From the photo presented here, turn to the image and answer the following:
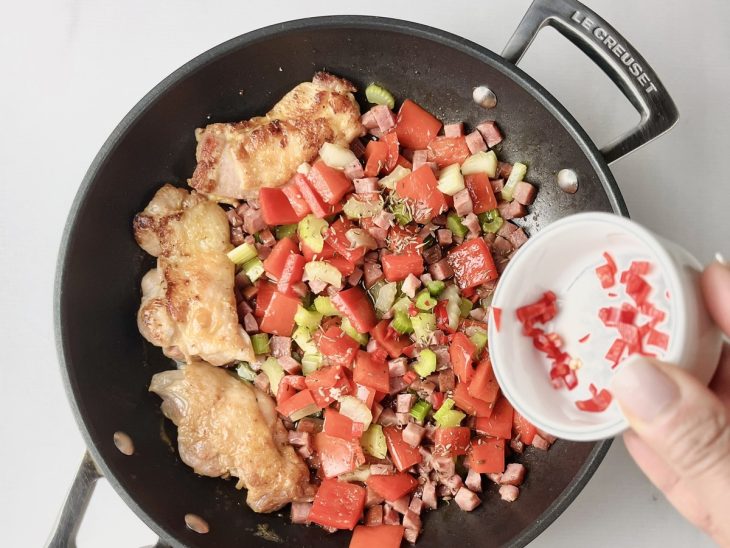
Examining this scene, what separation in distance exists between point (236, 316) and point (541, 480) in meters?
1.45

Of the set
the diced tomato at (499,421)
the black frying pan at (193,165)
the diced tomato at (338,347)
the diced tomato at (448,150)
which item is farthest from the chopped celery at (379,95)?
the diced tomato at (499,421)

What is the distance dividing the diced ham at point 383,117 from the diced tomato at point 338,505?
1567mm

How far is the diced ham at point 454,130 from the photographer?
3053 millimetres

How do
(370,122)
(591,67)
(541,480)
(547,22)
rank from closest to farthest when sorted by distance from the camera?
(547,22), (541,480), (370,122), (591,67)

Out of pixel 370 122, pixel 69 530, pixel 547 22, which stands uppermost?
pixel 547 22

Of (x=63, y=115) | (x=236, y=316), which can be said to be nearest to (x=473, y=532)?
(x=236, y=316)

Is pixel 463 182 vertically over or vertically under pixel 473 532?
over

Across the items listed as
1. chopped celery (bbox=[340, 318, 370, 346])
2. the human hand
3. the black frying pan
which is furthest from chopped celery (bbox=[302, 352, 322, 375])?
the human hand

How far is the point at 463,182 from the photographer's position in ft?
9.82

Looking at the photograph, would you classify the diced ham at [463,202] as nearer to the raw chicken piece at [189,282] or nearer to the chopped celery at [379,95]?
the chopped celery at [379,95]

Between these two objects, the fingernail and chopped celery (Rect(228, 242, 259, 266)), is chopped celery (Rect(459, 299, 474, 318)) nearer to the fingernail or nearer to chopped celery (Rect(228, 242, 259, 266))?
chopped celery (Rect(228, 242, 259, 266))

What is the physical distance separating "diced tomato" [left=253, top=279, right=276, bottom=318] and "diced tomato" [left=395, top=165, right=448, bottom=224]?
0.71 m

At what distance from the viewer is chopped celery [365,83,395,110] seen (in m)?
3.07

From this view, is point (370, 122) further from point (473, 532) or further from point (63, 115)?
point (473, 532)
